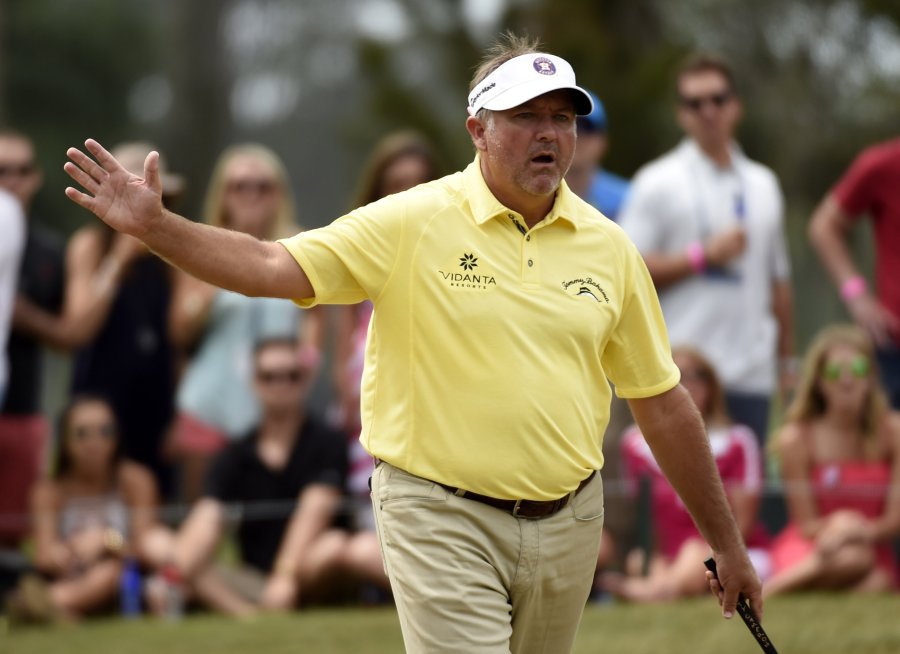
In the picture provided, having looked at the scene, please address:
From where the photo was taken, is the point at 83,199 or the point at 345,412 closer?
the point at 83,199

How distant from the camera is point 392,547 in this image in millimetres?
5062

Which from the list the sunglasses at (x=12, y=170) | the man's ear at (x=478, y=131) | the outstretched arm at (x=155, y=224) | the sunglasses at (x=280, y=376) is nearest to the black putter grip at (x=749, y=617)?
the man's ear at (x=478, y=131)

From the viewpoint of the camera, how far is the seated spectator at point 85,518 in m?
9.53

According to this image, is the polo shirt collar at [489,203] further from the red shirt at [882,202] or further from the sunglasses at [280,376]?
the red shirt at [882,202]

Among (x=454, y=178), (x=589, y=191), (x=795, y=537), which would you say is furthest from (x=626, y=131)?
(x=454, y=178)

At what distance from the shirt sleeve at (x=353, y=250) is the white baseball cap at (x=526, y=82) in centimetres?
42

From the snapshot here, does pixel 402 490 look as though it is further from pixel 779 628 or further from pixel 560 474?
pixel 779 628

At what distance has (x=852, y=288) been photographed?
960 centimetres

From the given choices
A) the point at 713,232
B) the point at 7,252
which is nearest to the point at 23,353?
the point at 7,252

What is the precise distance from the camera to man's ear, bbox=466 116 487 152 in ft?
17.2

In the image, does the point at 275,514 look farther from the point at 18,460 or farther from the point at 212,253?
the point at 212,253

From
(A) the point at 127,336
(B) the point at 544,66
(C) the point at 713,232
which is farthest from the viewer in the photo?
(A) the point at 127,336

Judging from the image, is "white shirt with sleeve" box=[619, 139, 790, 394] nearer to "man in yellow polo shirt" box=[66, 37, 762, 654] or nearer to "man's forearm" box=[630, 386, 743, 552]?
"man's forearm" box=[630, 386, 743, 552]

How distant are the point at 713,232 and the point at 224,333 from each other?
9.97ft
